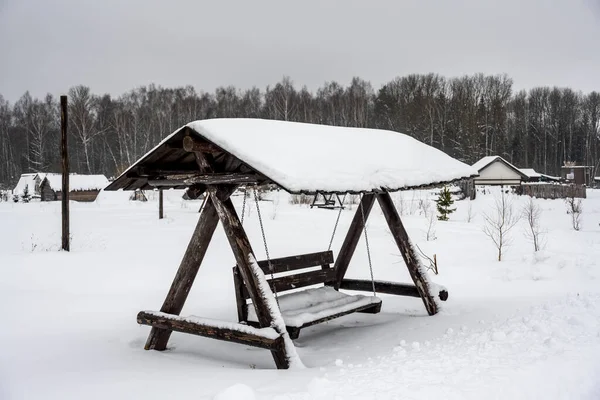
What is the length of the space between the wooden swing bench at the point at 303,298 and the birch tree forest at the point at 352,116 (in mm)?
42467

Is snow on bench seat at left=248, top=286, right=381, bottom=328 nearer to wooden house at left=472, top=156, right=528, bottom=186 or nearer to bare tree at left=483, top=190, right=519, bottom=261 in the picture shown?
bare tree at left=483, top=190, right=519, bottom=261

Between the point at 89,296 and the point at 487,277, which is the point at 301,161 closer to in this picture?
the point at 89,296

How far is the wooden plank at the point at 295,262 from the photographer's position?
7054mm

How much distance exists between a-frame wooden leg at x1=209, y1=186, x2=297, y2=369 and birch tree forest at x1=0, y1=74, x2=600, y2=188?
4423 centimetres

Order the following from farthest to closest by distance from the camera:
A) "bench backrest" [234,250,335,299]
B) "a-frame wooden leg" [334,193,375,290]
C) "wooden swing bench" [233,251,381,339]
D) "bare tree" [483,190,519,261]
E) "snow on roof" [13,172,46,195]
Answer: "snow on roof" [13,172,46,195] → "bare tree" [483,190,519,261] → "a-frame wooden leg" [334,193,375,290] → "bench backrest" [234,250,335,299] → "wooden swing bench" [233,251,381,339]

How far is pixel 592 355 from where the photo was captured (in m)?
4.63

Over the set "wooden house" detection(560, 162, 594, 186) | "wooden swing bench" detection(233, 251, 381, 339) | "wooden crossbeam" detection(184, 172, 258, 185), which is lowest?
"wooden swing bench" detection(233, 251, 381, 339)

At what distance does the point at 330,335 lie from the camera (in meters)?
7.04

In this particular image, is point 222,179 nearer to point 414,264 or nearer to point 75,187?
point 414,264

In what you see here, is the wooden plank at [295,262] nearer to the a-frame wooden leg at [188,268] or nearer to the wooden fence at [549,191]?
the a-frame wooden leg at [188,268]

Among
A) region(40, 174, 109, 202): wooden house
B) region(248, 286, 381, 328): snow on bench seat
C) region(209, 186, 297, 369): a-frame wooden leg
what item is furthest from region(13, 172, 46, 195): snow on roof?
region(209, 186, 297, 369): a-frame wooden leg

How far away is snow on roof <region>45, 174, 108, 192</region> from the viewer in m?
43.0

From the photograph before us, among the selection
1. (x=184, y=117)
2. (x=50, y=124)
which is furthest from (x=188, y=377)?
(x=50, y=124)

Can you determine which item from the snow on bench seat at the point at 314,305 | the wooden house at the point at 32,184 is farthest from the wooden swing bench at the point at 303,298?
the wooden house at the point at 32,184
